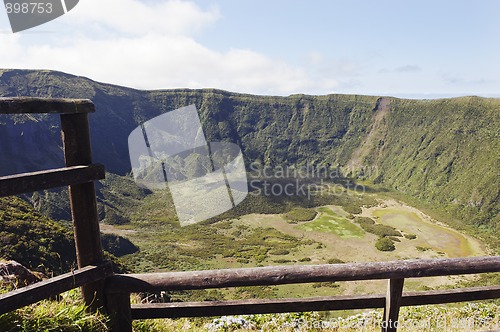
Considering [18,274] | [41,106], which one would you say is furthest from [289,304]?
[18,274]

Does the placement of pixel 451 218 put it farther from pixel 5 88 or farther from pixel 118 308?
pixel 5 88

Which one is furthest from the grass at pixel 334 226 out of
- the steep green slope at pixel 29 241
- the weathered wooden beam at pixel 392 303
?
the weathered wooden beam at pixel 392 303

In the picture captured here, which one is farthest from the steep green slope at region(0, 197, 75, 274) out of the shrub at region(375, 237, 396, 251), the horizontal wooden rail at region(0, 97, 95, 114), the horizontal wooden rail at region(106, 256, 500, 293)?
the shrub at region(375, 237, 396, 251)

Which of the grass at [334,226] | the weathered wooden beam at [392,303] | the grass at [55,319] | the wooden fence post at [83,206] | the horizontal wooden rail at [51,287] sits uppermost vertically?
the wooden fence post at [83,206]

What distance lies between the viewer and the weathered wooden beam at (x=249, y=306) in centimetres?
318

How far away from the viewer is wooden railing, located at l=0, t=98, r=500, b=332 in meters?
2.73

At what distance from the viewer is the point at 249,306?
3.27 metres

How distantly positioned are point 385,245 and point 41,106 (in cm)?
12462

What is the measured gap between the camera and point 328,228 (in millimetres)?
141000

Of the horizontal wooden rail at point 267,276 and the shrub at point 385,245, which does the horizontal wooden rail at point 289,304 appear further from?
the shrub at point 385,245

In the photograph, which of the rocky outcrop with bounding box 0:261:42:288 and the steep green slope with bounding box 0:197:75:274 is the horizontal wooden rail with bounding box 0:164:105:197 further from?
the steep green slope with bounding box 0:197:75:274

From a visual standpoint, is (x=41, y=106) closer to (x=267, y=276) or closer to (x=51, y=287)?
(x=51, y=287)

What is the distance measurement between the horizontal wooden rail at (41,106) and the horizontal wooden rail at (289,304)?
6.26 feet

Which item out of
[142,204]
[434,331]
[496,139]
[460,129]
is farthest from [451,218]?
[434,331]
